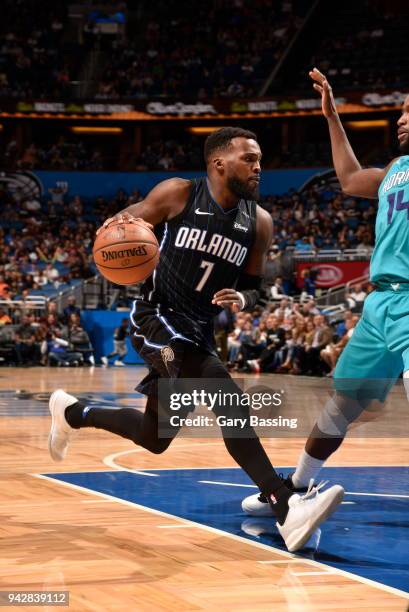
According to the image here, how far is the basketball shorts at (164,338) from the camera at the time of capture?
16.5 feet

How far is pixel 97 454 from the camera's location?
8.09 m

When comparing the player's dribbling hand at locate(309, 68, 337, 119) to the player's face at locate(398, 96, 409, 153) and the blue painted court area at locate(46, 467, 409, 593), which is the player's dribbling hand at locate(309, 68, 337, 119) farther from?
the blue painted court area at locate(46, 467, 409, 593)

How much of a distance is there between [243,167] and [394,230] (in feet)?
3.09

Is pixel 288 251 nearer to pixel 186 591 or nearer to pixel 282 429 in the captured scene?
pixel 282 429

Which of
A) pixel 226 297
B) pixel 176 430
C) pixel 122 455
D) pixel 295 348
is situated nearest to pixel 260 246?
pixel 226 297

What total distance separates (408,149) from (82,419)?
94.7 inches

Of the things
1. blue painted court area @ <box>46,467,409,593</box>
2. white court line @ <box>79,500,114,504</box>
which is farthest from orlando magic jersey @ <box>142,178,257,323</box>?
white court line @ <box>79,500,114,504</box>

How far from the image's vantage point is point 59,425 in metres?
5.78

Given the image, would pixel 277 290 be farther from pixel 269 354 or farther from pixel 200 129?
pixel 200 129

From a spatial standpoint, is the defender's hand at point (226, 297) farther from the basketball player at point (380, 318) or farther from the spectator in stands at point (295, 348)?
the spectator in stands at point (295, 348)

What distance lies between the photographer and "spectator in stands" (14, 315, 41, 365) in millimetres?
23328

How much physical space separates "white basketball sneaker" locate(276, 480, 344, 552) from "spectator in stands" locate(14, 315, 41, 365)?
19301 mm

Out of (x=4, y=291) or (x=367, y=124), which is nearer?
(x=4, y=291)

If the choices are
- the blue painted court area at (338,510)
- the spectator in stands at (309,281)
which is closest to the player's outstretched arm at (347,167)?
the blue painted court area at (338,510)
